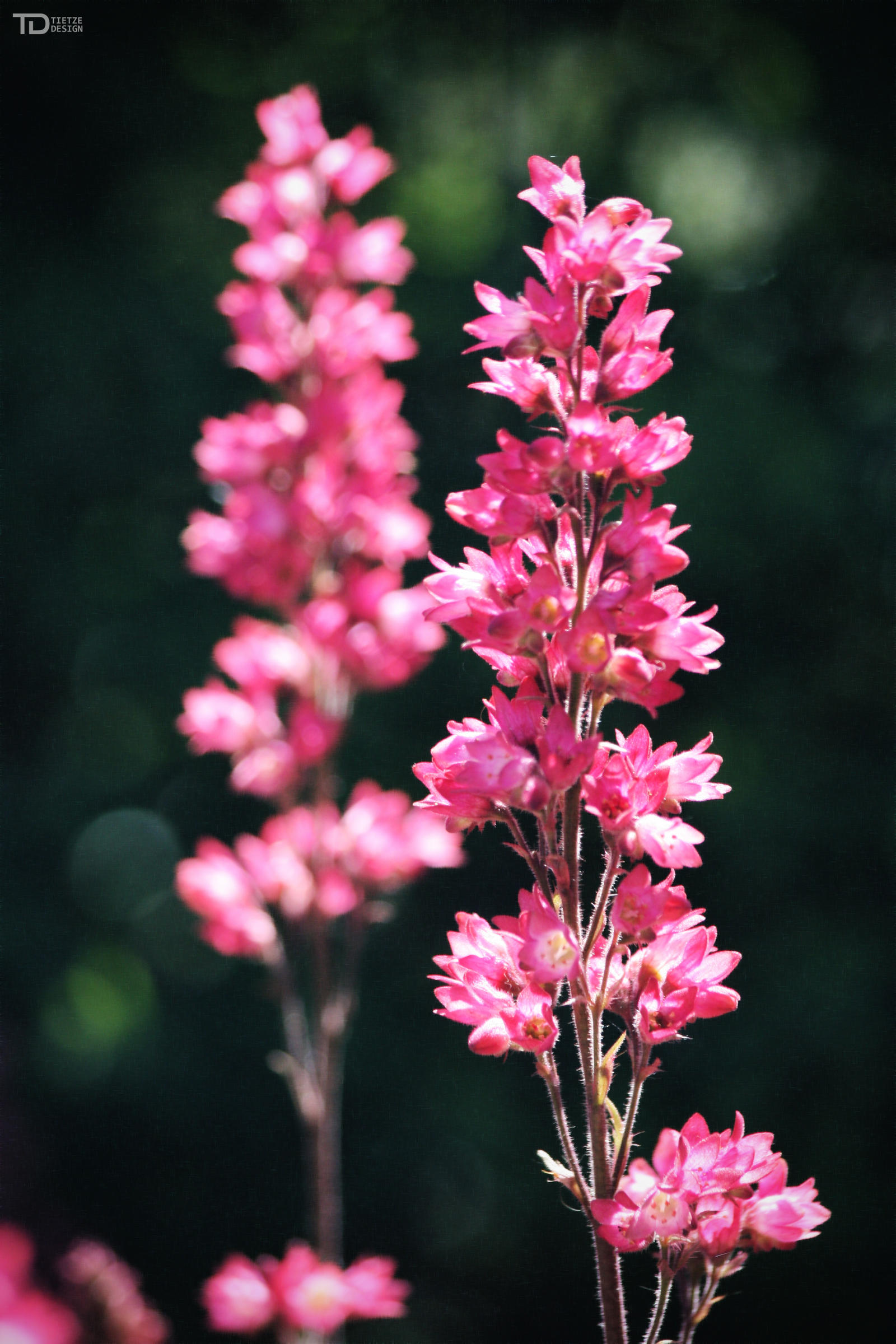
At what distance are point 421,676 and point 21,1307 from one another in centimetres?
363

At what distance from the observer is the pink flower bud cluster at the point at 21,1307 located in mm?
462

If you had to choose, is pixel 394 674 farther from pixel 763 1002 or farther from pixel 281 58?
pixel 281 58

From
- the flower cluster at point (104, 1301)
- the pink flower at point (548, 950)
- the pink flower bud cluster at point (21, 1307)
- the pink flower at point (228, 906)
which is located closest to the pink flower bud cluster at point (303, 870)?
the pink flower at point (228, 906)

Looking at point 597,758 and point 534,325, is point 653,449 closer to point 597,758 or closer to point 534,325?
point 534,325

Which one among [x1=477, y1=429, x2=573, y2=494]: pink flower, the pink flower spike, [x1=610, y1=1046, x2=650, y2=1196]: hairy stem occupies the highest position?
[x1=477, y1=429, x2=573, y2=494]: pink flower

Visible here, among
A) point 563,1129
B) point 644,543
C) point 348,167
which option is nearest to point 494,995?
point 563,1129

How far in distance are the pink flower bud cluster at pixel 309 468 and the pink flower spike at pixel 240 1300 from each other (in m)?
0.76

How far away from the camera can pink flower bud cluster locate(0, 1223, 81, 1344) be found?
0.46 metres

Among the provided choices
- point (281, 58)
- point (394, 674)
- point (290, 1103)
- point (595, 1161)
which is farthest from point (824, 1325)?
point (281, 58)

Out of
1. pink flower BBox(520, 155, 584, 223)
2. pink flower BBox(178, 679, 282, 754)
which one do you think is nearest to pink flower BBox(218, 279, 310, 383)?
pink flower BBox(178, 679, 282, 754)

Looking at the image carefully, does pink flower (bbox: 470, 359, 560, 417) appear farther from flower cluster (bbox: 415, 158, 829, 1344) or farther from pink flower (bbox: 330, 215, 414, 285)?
pink flower (bbox: 330, 215, 414, 285)

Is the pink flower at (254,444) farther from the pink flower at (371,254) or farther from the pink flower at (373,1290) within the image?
the pink flower at (373,1290)

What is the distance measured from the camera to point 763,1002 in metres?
3.81

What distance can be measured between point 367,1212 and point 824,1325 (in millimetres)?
1721
